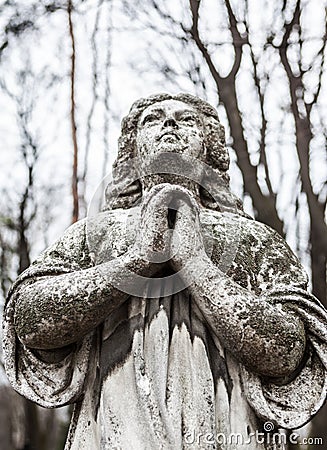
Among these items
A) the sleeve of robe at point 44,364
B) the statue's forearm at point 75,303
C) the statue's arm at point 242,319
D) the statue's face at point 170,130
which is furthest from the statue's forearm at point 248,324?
the statue's face at point 170,130

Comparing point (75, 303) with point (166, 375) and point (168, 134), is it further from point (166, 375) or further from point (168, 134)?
point (168, 134)

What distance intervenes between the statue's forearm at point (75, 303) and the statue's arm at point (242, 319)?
0.69 feet

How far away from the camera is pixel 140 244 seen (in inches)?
138

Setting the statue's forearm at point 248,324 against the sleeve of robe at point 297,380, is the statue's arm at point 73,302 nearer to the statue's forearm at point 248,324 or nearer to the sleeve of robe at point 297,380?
the statue's forearm at point 248,324

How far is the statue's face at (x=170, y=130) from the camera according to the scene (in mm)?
4004

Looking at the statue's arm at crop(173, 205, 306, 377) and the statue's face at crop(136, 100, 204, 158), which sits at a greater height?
the statue's face at crop(136, 100, 204, 158)

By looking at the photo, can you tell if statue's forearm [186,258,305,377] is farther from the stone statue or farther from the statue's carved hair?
the statue's carved hair

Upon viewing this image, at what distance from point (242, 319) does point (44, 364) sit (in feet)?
3.07

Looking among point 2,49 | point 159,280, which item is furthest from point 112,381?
point 2,49

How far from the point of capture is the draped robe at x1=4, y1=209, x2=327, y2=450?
337 cm

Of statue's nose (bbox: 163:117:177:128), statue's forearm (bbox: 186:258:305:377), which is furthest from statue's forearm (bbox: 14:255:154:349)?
statue's nose (bbox: 163:117:177:128)

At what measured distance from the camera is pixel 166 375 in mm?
3436

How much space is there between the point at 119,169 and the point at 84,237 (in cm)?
51

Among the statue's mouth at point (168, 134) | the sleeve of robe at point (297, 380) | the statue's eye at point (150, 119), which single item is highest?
the statue's eye at point (150, 119)
